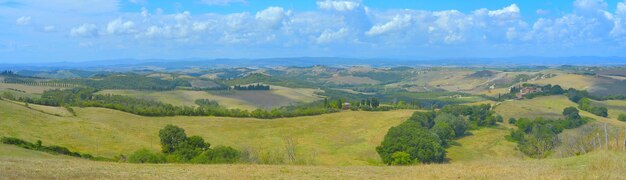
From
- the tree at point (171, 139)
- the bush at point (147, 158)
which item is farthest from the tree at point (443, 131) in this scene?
the bush at point (147, 158)

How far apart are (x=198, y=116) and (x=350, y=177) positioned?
9894 centimetres

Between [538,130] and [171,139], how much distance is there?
87.7 metres

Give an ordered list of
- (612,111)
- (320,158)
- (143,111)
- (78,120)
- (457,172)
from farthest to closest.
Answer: (612,111) < (143,111) < (78,120) < (320,158) < (457,172)

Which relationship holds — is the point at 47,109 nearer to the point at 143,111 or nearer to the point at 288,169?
the point at 143,111

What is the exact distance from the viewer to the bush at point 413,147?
87.5 metres

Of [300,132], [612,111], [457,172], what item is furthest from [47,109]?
[612,111]

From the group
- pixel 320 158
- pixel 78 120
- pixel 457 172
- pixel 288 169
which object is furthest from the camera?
pixel 78 120

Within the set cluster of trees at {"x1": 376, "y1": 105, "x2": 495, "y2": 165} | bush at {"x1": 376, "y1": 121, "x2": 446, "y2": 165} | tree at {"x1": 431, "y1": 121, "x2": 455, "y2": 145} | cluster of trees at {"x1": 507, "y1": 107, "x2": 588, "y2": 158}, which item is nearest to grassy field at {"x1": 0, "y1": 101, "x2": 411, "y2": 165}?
bush at {"x1": 376, "y1": 121, "x2": 446, "y2": 165}

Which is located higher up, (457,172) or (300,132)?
(457,172)

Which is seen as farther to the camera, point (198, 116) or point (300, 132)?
point (198, 116)

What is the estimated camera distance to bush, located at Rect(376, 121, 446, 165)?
287 ft

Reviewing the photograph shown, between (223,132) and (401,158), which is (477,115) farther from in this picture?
(223,132)

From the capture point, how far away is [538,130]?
117 metres

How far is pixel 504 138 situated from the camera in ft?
383
